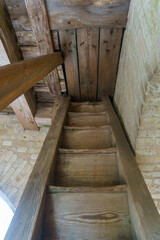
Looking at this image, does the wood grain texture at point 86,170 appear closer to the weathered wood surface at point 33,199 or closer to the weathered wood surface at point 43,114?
the weathered wood surface at point 33,199

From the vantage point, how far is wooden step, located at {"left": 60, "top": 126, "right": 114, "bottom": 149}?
4.69 feet

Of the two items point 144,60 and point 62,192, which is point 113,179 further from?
point 144,60

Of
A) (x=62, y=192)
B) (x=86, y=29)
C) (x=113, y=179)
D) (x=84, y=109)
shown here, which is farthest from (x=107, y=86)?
(x=62, y=192)

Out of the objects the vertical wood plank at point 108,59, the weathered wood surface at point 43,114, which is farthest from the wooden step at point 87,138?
the vertical wood plank at point 108,59

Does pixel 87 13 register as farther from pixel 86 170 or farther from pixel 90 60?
pixel 86 170

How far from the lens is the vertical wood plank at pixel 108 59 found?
1.75m

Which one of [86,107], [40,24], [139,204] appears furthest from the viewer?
[86,107]

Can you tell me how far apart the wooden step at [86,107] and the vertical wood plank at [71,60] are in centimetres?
20

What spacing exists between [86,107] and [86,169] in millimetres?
1248

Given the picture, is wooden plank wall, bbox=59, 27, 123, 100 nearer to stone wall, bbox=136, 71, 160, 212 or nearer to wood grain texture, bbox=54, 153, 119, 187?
stone wall, bbox=136, 71, 160, 212

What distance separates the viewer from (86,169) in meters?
1.15

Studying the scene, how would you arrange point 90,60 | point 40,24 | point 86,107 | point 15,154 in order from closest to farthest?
point 40,24 < point 90,60 < point 86,107 < point 15,154

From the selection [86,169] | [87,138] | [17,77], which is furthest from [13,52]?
[86,169]

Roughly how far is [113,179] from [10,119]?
7.58 feet
